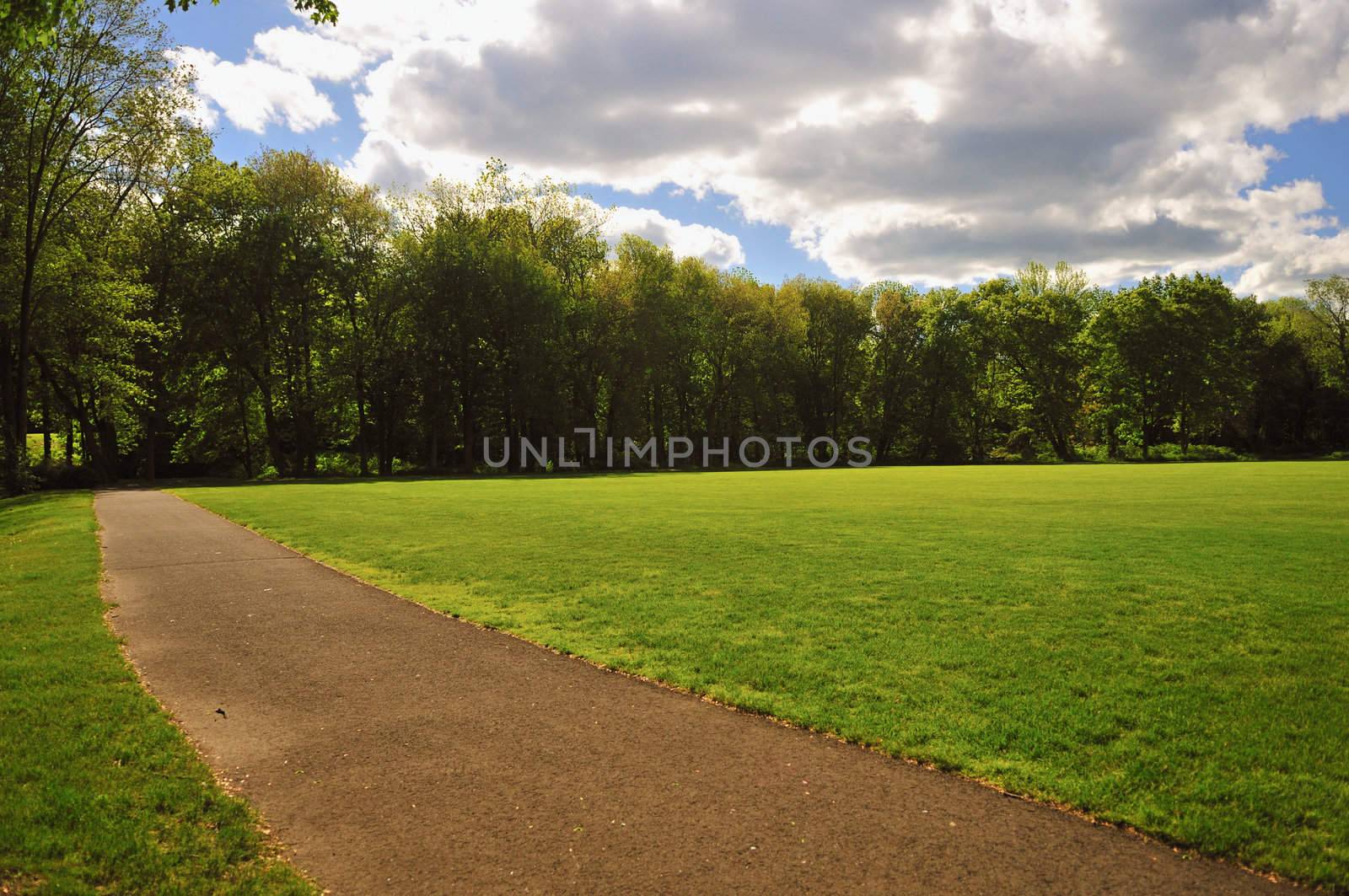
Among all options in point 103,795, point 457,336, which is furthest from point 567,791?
point 457,336

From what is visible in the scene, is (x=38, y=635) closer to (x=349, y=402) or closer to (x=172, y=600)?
(x=172, y=600)

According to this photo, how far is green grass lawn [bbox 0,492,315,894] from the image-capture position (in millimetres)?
3793

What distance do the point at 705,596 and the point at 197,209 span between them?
155ft

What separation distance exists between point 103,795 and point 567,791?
281cm

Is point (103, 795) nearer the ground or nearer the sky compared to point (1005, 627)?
nearer the sky

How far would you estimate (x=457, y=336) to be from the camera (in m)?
53.4

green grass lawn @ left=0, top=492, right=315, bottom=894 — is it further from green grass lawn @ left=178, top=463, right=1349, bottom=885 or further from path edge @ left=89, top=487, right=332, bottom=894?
green grass lawn @ left=178, top=463, right=1349, bottom=885

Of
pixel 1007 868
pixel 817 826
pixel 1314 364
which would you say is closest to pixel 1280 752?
pixel 1007 868

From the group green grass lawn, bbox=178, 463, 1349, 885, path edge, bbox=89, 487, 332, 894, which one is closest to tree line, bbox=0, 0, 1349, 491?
green grass lawn, bbox=178, 463, 1349, 885

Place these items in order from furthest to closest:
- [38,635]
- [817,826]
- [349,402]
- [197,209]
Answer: [349,402], [197,209], [38,635], [817,826]

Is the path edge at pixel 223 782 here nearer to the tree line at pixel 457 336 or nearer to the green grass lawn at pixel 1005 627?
the green grass lawn at pixel 1005 627

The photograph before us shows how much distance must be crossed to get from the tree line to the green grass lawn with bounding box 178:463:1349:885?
24.6 metres

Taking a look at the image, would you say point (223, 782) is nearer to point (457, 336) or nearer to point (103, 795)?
point (103, 795)

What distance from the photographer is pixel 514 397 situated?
55062 millimetres
